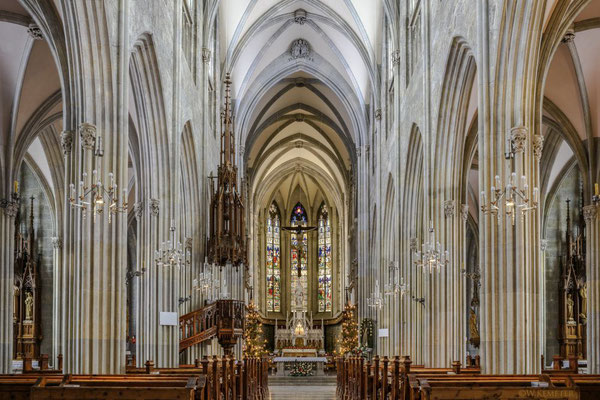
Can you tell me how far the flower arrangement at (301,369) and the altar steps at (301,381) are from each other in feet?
2.62

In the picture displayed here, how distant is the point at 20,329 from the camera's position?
29.0 metres

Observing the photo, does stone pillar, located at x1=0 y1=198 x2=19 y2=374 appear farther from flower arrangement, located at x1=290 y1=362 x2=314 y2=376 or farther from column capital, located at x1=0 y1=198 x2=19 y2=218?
flower arrangement, located at x1=290 y1=362 x2=314 y2=376

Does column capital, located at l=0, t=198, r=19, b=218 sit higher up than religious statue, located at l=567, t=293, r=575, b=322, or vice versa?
column capital, located at l=0, t=198, r=19, b=218

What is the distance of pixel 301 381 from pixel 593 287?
1734 cm

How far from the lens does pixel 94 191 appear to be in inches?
565

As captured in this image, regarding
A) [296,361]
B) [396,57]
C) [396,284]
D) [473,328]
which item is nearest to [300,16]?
[396,57]

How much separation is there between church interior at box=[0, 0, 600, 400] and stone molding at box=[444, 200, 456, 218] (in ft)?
0.14

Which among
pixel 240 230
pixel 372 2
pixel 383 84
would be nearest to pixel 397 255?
pixel 240 230

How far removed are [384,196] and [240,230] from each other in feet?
25.7

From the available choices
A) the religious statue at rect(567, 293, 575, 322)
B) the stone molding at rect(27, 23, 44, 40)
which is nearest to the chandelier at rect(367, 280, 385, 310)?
the religious statue at rect(567, 293, 575, 322)

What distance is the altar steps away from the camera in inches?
1347

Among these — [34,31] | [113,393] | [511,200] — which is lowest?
[113,393]

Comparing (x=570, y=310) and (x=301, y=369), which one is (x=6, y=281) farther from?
(x=301, y=369)

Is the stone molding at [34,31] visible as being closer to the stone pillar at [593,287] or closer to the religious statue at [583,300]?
the stone pillar at [593,287]
